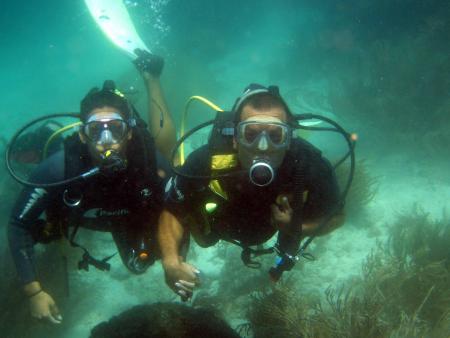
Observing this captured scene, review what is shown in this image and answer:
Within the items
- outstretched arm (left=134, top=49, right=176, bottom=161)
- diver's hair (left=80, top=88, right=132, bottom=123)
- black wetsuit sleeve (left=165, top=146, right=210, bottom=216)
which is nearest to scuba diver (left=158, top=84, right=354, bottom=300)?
black wetsuit sleeve (left=165, top=146, right=210, bottom=216)

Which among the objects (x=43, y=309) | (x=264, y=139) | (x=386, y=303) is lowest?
(x=43, y=309)

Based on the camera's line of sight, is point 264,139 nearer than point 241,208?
Yes

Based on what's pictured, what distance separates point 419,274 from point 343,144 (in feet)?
17.7

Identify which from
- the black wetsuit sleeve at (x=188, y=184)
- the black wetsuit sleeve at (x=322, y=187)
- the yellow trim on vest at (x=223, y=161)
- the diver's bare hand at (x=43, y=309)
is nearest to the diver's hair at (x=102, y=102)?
the black wetsuit sleeve at (x=188, y=184)

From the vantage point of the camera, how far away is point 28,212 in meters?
3.62

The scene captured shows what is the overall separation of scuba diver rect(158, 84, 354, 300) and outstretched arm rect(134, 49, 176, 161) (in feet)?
7.19

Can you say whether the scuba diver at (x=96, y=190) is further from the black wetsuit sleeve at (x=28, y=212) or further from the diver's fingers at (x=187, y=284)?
the diver's fingers at (x=187, y=284)

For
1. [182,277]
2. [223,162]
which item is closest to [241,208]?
[223,162]

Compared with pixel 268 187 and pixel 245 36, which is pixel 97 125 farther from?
pixel 245 36

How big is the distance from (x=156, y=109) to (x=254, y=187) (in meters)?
3.56

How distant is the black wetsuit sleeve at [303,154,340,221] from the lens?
3096 mm

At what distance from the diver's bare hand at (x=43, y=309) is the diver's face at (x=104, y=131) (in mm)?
1618

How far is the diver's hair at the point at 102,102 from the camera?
144 inches

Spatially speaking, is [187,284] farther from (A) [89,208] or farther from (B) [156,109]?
(B) [156,109]
